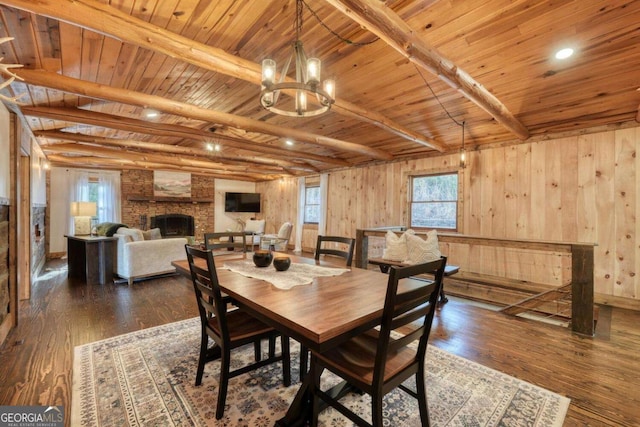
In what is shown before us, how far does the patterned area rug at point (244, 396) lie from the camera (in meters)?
1.63

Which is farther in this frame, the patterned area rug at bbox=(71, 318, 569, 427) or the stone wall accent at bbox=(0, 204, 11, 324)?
the stone wall accent at bbox=(0, 204, 11, 324)

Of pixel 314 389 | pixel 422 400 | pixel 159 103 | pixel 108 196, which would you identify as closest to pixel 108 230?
pixel 159 103

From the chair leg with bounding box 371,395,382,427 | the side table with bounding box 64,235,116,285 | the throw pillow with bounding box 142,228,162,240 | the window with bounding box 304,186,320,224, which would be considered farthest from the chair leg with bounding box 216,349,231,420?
the window with bounding box 304,186,320,224

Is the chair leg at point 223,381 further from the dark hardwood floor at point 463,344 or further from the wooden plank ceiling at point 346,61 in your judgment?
the wooden plank ceiling at point 346,61

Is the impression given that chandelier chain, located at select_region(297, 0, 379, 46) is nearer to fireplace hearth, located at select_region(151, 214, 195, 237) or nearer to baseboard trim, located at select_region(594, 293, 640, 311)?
baseboard trim, located at select_region(594, 293, 640, 311)

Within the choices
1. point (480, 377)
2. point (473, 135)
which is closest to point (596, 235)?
point (473, 135)

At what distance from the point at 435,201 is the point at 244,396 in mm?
4824

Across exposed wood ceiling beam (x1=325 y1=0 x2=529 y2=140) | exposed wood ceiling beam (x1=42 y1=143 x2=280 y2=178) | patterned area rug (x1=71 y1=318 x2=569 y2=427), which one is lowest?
patterned area rug (x1=71 y1=318 x2=569 y2=427)

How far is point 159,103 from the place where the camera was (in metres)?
3.11

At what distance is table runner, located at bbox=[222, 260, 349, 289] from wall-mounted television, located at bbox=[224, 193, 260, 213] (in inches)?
299

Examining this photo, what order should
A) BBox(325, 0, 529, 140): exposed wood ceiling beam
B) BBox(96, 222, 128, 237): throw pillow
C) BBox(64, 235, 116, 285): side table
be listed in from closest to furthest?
BBox(325, 0, 529, 140): exposed wood ceiling beam → BBox(64, 235, 116, 285): side table → BBox(96, 222, 128, 237): throw pillow

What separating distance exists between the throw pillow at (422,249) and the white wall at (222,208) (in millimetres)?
7429

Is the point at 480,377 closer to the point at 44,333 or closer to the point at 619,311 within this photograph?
Answer: the point at 619,311

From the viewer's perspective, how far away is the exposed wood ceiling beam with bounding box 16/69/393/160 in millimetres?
2508
